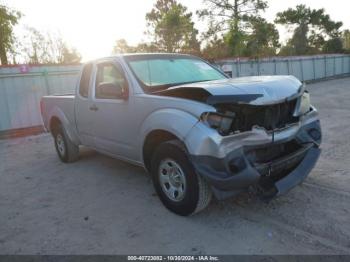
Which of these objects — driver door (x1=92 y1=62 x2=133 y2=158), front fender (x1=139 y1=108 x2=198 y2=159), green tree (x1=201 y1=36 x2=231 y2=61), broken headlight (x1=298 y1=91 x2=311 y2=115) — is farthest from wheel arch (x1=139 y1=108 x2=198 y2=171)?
green tree (x1=201 y1=36 x2=231 y2=61)

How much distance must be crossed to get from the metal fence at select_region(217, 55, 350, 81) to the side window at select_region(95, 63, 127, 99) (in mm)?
11374

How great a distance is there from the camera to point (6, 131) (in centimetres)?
1002

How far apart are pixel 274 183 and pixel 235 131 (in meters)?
0.67

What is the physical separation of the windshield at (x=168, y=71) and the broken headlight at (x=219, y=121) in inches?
46.9

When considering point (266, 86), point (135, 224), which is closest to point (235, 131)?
point (266, 86)

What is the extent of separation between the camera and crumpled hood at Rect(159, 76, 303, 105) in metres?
2.99

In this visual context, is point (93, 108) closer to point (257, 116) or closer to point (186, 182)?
point (186, 182)

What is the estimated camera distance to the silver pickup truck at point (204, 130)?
2971 mm

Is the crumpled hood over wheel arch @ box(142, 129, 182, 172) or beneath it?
over

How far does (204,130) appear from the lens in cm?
299

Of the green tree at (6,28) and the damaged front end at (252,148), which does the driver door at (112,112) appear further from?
the green tree at (6,28)

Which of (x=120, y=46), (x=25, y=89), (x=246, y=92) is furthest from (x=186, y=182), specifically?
(x=120, y=46)

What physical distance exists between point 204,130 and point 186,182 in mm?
645

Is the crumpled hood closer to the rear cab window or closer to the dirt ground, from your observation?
the dirt ground
